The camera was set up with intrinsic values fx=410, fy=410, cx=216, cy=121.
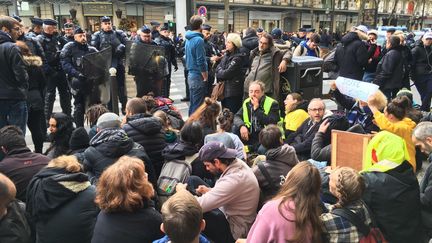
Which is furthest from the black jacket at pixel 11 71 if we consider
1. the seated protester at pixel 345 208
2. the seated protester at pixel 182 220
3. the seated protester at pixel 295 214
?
the seated protester at pixel 345 208

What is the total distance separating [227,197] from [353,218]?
3.40 feet

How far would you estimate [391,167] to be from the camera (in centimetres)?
324

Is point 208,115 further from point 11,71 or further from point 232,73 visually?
point 11,71

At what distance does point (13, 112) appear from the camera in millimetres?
5445

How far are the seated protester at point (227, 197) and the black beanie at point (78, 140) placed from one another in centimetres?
144

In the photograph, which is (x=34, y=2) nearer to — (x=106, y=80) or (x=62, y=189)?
(x=106, y=80)

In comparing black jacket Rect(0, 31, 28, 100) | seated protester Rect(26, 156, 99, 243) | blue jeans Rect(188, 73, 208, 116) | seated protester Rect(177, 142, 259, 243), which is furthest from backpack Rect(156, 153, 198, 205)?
blue jeans Rect(188, 73, 208, 116)

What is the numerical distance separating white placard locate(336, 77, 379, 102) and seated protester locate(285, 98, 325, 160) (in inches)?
17.9

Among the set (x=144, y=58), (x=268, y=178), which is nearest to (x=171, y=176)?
(x=268, y=178)

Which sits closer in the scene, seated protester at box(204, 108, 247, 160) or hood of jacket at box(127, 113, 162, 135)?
hood of jacket at box(127, 113, 162, 135)

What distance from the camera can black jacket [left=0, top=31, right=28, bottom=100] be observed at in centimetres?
510

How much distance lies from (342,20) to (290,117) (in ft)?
177

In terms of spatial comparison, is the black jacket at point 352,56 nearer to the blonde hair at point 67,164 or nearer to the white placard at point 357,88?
the white placard at point 357,88

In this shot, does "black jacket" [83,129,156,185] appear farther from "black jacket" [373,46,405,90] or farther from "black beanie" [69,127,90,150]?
"black jacket" [373,46,405,90]
